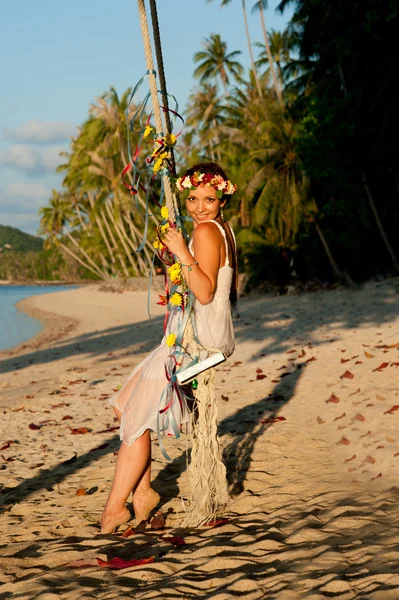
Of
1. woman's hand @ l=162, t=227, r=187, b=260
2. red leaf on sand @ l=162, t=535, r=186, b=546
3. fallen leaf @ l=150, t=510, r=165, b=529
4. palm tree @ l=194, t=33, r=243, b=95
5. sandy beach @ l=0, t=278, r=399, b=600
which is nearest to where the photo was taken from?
sandy beach @ l=0, t=278, r=399, b=600

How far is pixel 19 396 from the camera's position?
9797 mm

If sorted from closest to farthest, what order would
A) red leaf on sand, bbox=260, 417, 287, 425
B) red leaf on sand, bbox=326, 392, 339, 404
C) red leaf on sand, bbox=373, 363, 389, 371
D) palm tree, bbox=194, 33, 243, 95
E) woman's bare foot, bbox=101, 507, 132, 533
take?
woman's bare foot, bbox=101, 507, 132, 533, red leaf on sand, bbox=260, 417, 287, 425, red leaf on sand, bbox=326, 392, 339, 404, red leaf on sand, bbox=373, 363, 389, 371, palm tree, bbox=194, 33, 243, 95

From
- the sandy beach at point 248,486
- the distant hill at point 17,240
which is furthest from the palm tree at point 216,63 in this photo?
the distant hill at point 17,240

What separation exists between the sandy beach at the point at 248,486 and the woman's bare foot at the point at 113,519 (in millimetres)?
61

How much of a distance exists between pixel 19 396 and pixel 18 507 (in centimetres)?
556

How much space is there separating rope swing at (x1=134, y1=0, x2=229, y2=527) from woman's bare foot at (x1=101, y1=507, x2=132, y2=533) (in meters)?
0.37

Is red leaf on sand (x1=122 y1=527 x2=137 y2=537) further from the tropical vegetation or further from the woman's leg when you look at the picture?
the tropical vegetation

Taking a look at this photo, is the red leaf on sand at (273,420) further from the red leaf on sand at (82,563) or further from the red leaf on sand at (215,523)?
the red leaf on sand at (82,563)

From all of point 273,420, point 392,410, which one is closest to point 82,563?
point 273,420

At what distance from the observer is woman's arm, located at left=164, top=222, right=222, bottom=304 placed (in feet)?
10.9

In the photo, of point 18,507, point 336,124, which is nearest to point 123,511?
point 18,507

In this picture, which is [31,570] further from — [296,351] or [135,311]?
[135,311]

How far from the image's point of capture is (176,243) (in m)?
3.32

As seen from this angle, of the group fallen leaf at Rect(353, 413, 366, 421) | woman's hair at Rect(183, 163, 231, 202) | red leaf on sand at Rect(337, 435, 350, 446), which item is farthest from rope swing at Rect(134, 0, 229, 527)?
fallen leaf at Rect(353, 413, 366, 421)
